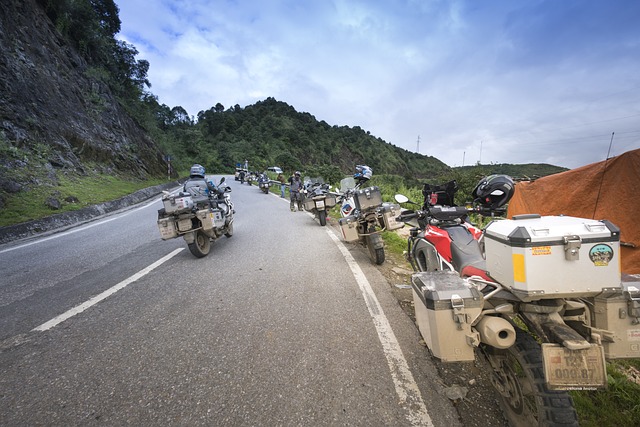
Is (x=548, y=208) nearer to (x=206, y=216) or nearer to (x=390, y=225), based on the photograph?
(x=390, y=225)

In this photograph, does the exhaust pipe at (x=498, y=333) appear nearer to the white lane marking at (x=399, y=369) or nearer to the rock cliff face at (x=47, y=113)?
the white lane marking at (x=399, y=369)

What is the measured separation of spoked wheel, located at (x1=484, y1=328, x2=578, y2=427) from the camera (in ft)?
4.61

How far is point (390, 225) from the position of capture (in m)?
4.72

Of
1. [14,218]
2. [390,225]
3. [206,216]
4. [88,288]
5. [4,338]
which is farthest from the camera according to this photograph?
[14,218]

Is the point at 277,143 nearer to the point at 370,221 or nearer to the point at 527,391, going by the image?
the point at 370,221

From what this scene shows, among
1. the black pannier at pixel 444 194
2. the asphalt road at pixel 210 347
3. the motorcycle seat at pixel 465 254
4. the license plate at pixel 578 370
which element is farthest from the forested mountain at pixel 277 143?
the license plate at pixel 578 370

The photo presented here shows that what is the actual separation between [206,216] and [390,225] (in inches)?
132

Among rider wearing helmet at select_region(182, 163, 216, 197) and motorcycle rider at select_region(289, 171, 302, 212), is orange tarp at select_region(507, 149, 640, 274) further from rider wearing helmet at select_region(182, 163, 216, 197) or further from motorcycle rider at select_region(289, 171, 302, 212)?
motorcycle rider at select_region(289, 171, 302, 212)

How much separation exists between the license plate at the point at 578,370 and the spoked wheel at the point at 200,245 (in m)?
4.94

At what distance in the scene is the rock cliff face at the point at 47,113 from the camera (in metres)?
11.9

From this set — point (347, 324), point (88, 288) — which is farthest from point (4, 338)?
point (347, 324)

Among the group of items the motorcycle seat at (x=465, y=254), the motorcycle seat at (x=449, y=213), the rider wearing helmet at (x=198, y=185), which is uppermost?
the rider wearing helmet at (x=198, y=185)

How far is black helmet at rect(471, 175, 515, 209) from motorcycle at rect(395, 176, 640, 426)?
3.90 ft

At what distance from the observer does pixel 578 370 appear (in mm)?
1322
